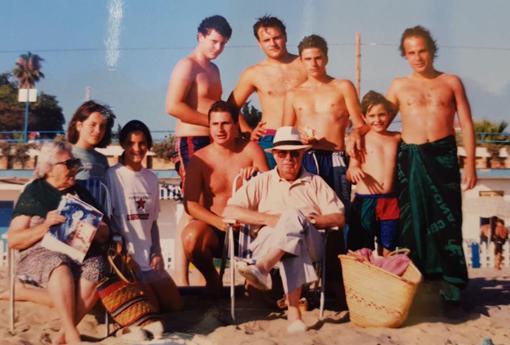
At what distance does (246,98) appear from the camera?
6008 mm

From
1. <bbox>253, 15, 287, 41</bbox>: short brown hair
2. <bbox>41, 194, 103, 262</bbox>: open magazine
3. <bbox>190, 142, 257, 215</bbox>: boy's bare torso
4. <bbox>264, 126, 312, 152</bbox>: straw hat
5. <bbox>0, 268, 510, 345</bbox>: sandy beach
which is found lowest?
<bbox>0, 268, 510, 345</bbox>: sandy beach

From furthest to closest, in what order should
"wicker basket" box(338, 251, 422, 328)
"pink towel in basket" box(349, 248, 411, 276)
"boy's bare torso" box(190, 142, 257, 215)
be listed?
"boy's bare torso" box(190, 142, 257, 215) < "pink towel in basket" box(349, 248, 411, 276) < "wicker basket" box(338, 251, 422, 328)

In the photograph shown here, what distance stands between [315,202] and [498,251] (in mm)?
8102

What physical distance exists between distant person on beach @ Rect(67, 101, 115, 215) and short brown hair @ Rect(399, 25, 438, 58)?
2.31 meters

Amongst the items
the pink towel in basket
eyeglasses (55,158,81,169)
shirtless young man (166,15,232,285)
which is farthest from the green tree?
the pink towel in basket

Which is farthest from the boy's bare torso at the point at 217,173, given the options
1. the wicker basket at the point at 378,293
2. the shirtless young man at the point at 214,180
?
the wicker basket at the point at 378,293

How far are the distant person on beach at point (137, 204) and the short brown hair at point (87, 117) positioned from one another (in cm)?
16

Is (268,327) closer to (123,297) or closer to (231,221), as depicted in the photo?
(231,221)

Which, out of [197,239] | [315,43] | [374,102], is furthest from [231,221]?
[315,43]

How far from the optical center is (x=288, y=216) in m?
4.41

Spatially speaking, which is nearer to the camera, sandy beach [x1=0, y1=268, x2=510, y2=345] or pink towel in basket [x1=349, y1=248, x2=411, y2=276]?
sandy beach [x1=0, y1=268, x2=510, y2=345]

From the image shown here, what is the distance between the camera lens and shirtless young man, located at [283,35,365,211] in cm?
539

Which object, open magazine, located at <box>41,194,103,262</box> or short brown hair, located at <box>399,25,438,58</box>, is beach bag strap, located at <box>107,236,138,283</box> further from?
short brown hair, located at <box>399,25,438,58</box>

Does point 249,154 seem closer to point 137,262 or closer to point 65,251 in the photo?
point 137,262
